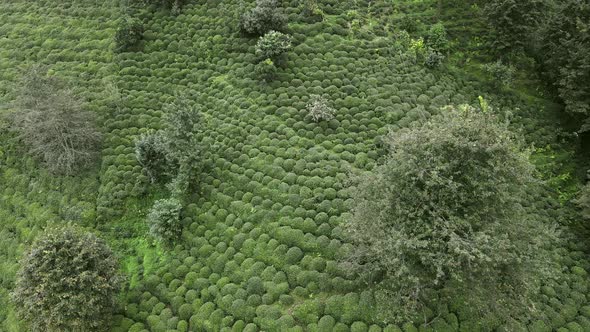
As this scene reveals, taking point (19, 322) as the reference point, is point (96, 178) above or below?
above

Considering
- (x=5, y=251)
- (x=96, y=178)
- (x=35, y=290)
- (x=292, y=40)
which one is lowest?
(x=5, y=251)

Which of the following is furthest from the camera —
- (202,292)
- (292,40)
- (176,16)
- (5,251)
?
(176,16)

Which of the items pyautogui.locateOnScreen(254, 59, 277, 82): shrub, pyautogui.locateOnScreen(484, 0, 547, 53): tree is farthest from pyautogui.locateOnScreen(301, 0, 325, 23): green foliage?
pyautogui.locateOnScreen(484, 0, 547, 53): tree

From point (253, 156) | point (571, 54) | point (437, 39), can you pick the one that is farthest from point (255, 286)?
point (571, 54)

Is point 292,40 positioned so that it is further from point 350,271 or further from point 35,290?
point 35,290

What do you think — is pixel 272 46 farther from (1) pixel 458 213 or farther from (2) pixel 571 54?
(2) pixel 571 54

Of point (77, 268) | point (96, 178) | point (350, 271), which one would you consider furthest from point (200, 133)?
point (350, 271)

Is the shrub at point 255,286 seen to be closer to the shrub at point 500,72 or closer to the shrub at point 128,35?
the shrub at point 500,72

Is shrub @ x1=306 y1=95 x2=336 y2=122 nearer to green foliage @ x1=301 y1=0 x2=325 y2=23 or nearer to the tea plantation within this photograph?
the tea plantation
